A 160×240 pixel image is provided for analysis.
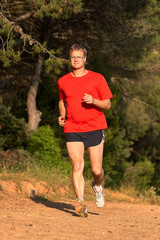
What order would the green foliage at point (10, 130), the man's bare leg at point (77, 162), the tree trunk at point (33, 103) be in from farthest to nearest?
the tree trunk at point (33, 103) < the green foliage at point (10, 130) < the man's bare leg at point (77, 162)

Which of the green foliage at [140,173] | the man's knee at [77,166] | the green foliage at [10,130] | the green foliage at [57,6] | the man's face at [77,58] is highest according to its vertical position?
the green foliage at [57,6]

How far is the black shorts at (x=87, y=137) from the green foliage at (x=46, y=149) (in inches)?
374

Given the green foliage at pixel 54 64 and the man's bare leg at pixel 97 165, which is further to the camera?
the green foliage at pixel 54 64

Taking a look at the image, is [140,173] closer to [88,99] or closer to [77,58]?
[77,58]

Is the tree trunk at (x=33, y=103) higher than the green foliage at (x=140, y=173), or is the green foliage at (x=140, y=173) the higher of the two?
the tree trunk at (x=33, y=103)

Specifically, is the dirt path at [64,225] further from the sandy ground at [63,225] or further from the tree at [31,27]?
the tree at [31,27]

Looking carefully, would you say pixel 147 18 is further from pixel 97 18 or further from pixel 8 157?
pixel 8 157

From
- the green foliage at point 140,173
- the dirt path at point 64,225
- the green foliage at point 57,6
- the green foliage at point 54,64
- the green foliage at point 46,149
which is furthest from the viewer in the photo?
the green foliage at point 140,173

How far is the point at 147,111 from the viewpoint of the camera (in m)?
22.6

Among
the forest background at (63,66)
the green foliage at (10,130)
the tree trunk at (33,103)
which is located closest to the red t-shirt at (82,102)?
the forest background at (63,66)

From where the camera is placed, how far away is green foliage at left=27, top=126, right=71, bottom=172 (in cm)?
1653

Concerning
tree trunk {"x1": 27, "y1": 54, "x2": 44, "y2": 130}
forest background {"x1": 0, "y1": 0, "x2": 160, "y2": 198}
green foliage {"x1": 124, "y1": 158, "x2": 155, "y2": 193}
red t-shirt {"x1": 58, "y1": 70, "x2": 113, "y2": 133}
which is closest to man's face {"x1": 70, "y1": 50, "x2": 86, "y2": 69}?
red t-shirt {"x1": 58, "y1": 70, "x2": 113, "y2": 133}

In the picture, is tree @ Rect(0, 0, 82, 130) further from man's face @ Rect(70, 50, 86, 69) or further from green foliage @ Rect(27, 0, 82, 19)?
man's face @ Rect(70, 50, 86, 69)

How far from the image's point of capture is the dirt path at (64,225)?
5.23 m
